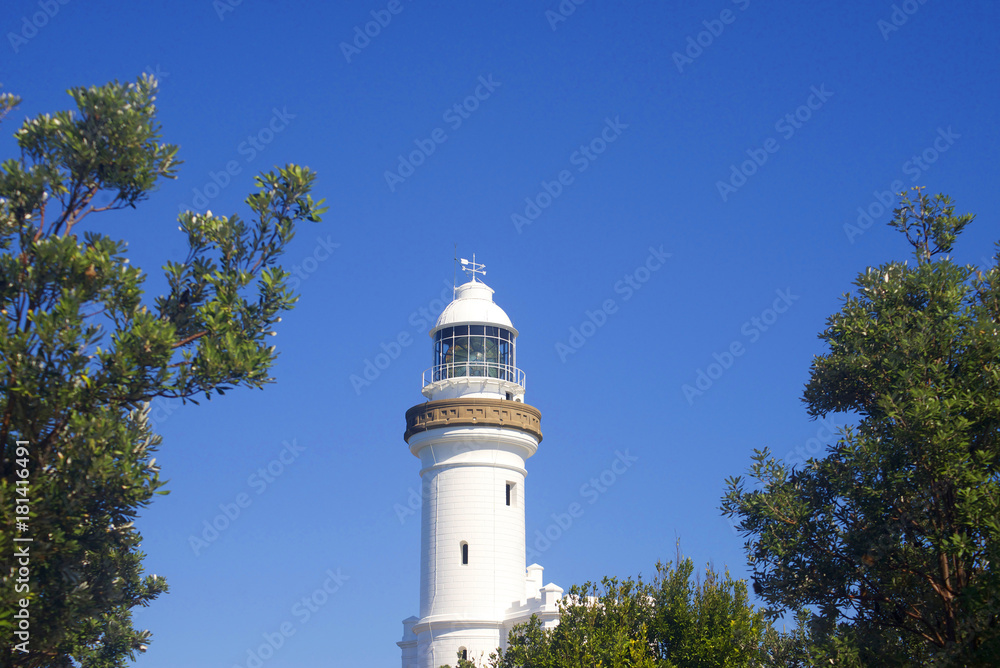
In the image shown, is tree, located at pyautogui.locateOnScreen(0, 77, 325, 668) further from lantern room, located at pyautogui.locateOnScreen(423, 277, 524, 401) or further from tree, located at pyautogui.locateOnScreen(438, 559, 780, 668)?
lantern room, located at pyautogui.locateOnScreen(423, 277, 524, 401)

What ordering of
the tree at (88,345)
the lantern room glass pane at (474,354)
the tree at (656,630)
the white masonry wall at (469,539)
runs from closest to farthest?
the tree at (88,345)
the tree at (656,630)
the white masonry wall at (469,539)
the lantern room glass pane at (474,354)

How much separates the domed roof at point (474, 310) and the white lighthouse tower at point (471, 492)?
69 mm

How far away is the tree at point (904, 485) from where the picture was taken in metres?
16.6

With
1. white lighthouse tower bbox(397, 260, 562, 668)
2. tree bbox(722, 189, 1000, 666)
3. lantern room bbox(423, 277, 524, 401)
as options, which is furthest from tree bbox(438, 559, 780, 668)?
lantern room bbox(423, 277, 524, 401)

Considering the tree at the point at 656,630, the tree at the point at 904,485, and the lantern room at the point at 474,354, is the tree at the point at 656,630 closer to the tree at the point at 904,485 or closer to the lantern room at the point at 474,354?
the tree at the point at 904,485

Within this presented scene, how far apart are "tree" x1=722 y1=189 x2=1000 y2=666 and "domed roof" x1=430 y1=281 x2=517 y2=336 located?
73.9ft

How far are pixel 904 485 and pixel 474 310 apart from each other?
26.1m

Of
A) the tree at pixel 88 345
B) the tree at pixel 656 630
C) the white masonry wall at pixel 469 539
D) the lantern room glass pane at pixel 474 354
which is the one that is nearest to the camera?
the tree at pixel 88 345

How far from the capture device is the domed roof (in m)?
41.7

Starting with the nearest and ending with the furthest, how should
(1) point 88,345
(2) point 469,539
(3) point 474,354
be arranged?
1. (1) point 88,345
2. (2) point 469,539
3. (3) point 474,354

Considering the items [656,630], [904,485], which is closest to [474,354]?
[656,630]

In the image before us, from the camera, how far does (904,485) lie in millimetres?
17500

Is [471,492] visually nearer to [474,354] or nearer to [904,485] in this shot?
[474,354]

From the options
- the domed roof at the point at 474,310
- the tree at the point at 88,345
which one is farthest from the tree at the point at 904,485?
the domed roof at the point at 474,310
